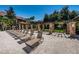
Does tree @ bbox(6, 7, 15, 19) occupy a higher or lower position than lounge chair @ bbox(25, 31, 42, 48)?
higher

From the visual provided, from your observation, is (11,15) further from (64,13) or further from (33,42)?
(64,13)

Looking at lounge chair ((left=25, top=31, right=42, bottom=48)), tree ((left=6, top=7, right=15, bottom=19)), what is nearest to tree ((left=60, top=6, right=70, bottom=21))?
lounge chair ((left=25, top=31, right=42, bottom=48))

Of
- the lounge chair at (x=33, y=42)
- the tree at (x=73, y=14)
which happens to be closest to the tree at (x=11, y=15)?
the lounge chair at (x=33, y=42)

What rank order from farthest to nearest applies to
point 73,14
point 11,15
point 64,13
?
1. point 73,14
2. point 11,15
3. point 64,13

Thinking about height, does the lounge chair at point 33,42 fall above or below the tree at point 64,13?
below

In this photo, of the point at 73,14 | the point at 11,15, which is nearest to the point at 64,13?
the point at 73,14

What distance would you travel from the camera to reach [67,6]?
6.25 meters

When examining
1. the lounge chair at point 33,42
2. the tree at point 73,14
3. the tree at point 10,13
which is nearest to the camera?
the lounge chair at point 33,42

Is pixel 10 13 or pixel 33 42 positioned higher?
pixel 10 13

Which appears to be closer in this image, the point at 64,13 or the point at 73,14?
the point at 64,13

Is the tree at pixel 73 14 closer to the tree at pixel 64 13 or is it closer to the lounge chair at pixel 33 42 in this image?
the tree at pixel 64 13

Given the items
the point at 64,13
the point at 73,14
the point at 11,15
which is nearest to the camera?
the point at 64,13

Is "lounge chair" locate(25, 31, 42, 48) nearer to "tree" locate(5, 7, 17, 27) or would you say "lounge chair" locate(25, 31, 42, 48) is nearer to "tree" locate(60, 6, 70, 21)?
"tree" locate(5, 7, 17, 27)

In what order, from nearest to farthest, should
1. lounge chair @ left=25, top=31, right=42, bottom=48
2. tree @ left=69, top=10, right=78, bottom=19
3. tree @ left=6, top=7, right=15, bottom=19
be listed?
1. lounge chair @ left=25, top=31, right=42, bottom=48
2. tree @ left=6, top=7, right=15, bottom=19
3. tree @ left=69, top=10, right=78, bottom=19
